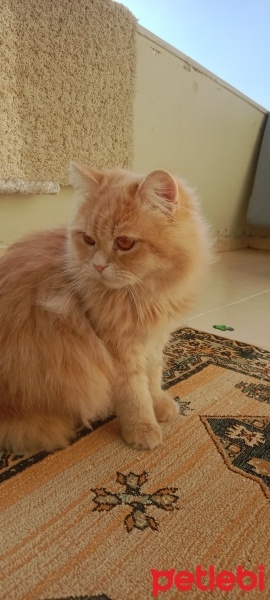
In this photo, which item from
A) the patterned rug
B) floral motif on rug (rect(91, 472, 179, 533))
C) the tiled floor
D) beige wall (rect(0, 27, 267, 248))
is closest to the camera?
the patterned rug

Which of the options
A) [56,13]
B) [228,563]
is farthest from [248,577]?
[56,13]

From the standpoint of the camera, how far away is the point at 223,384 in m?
1.14

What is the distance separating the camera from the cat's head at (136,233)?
79 centimetres

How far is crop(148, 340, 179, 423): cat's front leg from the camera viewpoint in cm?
95

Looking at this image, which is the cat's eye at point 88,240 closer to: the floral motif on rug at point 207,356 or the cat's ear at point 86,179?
the cat's ear at point 86,179

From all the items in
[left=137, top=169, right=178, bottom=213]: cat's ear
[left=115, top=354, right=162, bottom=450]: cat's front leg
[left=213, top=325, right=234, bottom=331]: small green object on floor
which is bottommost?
[left=213, top=325, right=234, bottom=331]: small green object on floor

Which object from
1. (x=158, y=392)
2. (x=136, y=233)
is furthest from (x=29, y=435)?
(x=136, y=233)

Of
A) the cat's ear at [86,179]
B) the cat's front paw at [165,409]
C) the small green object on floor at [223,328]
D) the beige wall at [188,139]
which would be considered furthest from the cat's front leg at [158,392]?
the beige wall at [188,139]

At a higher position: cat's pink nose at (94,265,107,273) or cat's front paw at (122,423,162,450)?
cat's pink nose at (94,265,107,273)

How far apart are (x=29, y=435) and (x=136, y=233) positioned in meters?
0.46

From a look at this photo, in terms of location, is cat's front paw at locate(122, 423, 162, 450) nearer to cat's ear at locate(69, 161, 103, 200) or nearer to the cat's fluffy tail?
the cat's fluffy tail

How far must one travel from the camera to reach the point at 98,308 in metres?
0.86

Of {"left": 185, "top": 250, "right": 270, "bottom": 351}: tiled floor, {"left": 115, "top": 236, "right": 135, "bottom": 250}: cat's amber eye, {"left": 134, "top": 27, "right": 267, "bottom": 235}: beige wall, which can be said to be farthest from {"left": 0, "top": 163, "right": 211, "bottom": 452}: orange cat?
{"left": 134, "top": 27, "right": 267, "bottom": 235}: beige wall

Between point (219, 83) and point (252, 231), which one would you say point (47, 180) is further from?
point (252, 231)
